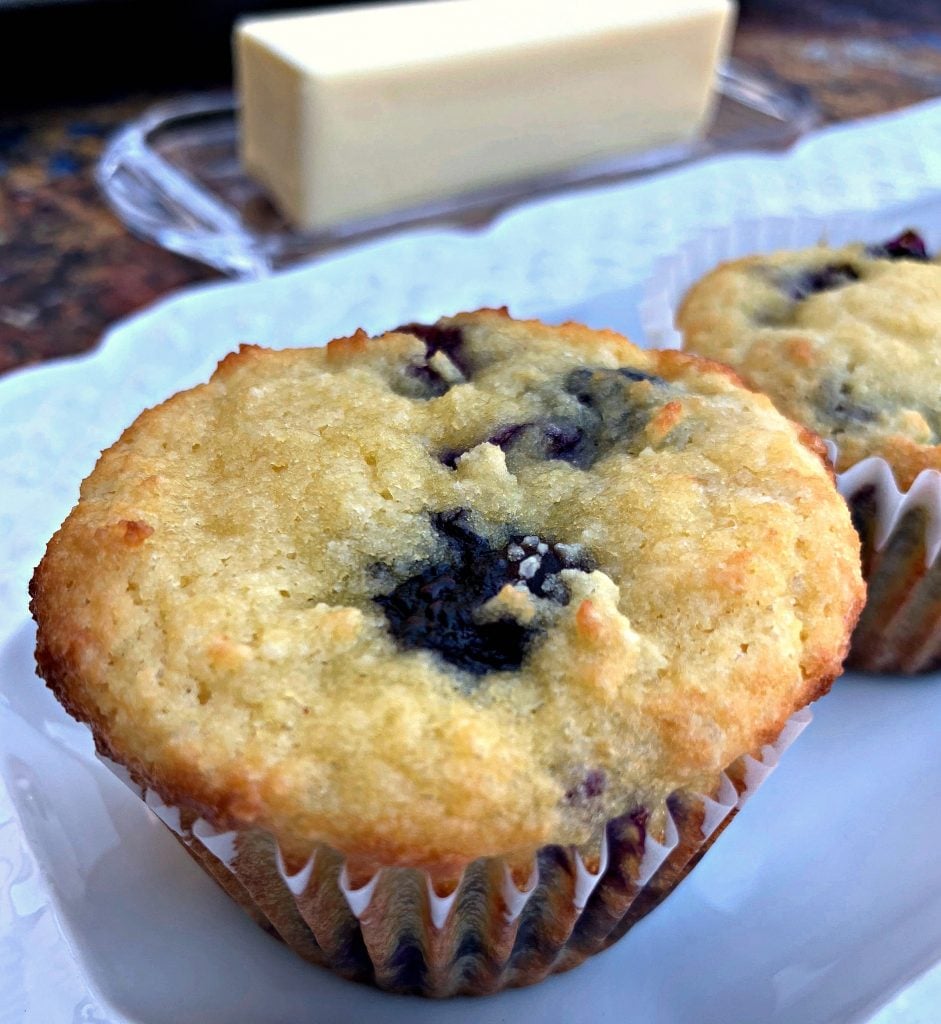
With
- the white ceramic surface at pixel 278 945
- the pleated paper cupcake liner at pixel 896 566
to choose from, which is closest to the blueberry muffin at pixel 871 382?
the pleated paper cupcake liner at pixel 896 566

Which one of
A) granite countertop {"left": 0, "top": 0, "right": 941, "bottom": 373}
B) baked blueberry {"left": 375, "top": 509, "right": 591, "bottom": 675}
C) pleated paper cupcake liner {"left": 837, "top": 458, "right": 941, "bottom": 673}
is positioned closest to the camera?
baked blueberry {"left": 375, "top": 509, "right": 591, "bottom": 675}

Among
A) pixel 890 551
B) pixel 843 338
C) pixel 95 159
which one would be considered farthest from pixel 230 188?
pixel 890 551

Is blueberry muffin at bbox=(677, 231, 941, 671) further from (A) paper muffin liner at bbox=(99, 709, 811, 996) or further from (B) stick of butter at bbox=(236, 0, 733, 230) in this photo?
(B) stick of butter at bbox=(236, 0, 733, 230)

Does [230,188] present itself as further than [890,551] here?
Yes

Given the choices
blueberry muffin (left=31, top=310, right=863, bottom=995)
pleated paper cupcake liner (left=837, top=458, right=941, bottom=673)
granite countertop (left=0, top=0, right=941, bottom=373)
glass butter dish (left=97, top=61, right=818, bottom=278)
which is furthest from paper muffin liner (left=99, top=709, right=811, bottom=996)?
glass butter dish (left=97, top=61, right=818, bottom=278)

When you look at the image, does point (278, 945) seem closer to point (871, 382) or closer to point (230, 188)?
point (871, 382)

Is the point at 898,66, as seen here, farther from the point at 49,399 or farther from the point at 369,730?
the point at 369,730
